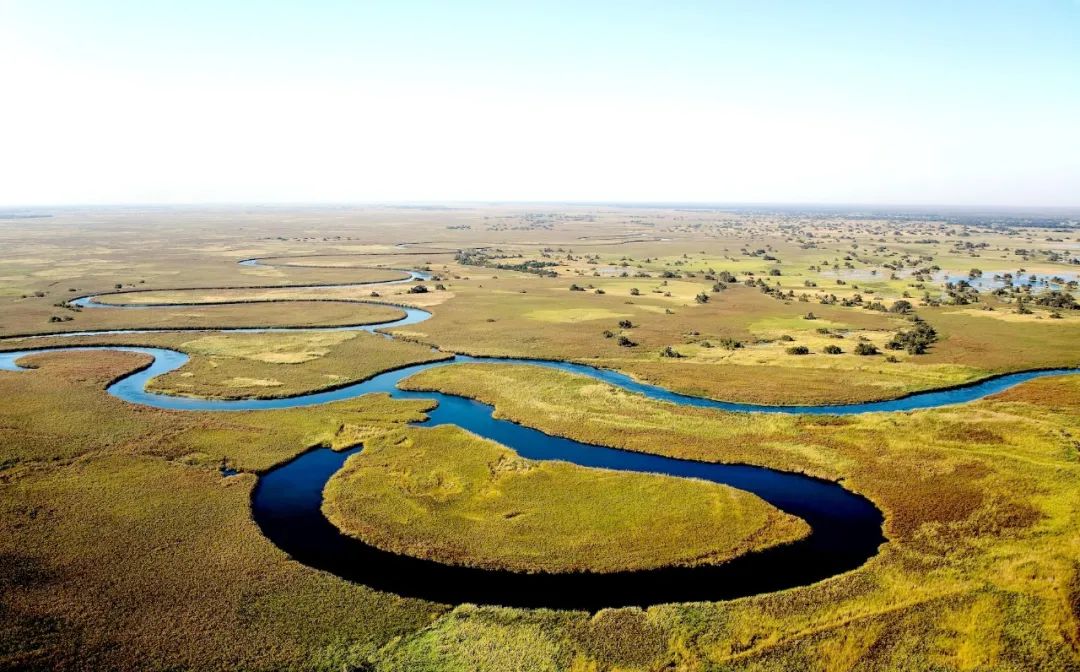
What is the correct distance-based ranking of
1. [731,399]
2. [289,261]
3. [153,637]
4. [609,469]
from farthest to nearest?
1. [289,261]
2. [731,399]
3. [609,469]
4. [153,637]

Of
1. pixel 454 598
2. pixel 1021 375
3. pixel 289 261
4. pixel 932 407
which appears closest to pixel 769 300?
pixel 1021 375

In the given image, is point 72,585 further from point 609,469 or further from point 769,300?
point 769,300

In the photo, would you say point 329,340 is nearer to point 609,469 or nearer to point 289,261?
point 609,469

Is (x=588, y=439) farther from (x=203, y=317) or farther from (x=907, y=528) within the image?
(x=203, y=317)

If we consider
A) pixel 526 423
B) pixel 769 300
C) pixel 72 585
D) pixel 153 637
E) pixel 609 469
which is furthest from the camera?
pixel 769 300

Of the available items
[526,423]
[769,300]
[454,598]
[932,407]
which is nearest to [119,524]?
[454,598]

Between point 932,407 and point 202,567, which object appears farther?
point 932,407

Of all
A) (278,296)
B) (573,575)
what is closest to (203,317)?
(278,296)

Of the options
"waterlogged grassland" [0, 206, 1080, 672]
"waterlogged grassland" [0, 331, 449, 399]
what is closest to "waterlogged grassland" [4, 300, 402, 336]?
"waterlogged grassland" [0, 206, 1080, 672]
